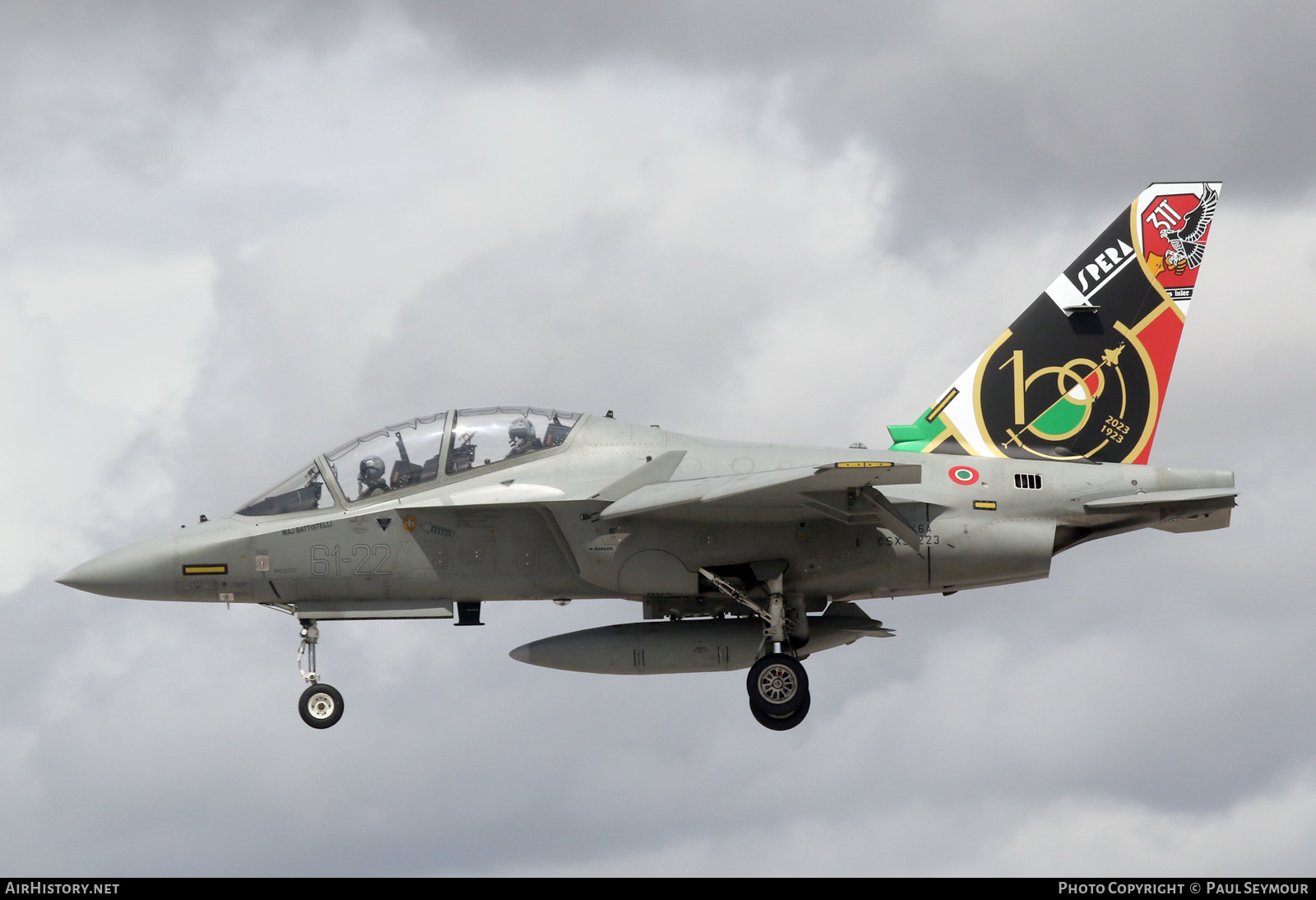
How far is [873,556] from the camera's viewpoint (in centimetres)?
2428

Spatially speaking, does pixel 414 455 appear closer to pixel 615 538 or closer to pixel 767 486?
pixel 615 538

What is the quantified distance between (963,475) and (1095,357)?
12.2 feet

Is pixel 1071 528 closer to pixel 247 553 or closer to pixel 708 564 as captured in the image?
pixel 708 564

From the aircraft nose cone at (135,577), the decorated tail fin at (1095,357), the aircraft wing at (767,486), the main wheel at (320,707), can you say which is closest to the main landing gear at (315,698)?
the main wheel at (320,707)

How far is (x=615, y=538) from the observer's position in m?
23.9

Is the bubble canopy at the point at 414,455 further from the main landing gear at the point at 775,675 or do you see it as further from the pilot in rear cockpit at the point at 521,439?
the main landing gear at the point at 775,675

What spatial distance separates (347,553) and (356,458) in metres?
1.38

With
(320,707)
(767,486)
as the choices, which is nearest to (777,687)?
(767,486)

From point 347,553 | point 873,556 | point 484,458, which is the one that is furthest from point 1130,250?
point 347,553

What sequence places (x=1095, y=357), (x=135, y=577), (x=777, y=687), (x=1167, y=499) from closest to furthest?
(x=777, y=687)
(x=135, y=577)
(x=1167, y=499)
(x=1095, y=357)

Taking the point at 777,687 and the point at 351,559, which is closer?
the point at 777,687

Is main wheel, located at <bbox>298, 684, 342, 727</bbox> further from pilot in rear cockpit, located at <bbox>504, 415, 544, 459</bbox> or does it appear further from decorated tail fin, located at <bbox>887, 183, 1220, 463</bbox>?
decorated tail fin, located at <bbox>887, 183, 1220, 463</bbox>

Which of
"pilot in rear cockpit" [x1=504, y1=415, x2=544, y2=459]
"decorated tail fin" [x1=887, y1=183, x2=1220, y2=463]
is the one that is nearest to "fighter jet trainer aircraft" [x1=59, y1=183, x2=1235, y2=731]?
"pilot in rear cockpit" [x1=504, y1=415, x2=544, y2=459]

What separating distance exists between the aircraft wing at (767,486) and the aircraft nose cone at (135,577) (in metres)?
6.14
